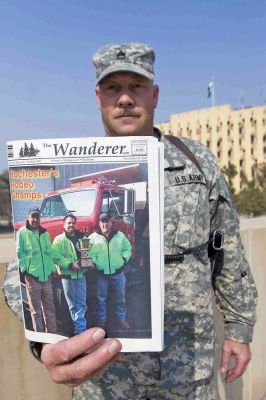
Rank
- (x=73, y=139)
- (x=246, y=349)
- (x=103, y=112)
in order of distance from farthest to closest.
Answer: (x=246, y=349)
(x=103, y=112)
(x=73, y=139)

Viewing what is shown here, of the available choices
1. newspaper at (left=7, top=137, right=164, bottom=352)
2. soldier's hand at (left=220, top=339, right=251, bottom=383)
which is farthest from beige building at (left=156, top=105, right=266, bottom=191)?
newspaper at (left=7, top=137, right=164, bottom=352)

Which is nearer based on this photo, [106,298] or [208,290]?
[106,298]

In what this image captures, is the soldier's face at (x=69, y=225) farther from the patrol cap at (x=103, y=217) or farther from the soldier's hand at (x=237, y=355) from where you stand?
the soldier's hand at (x=237, y=355)

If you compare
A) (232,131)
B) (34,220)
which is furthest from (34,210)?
(232,131)

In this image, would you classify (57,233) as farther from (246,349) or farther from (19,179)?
(246,349)

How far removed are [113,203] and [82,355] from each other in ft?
1.07

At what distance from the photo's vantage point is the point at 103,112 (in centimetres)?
138

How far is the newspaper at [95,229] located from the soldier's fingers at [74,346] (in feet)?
0.10

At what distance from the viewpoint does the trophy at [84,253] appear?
920 mm

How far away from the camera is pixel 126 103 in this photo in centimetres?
133

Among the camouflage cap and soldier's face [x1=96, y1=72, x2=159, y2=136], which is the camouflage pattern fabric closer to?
soldier's face [x1=96, y1=72, x2=159, y2=136]

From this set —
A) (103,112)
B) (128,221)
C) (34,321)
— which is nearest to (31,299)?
(34,321)

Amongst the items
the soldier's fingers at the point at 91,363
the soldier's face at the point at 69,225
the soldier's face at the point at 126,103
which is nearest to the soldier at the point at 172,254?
the soldier's face at the point at 126,103

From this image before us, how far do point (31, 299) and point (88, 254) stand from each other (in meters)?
0.17
